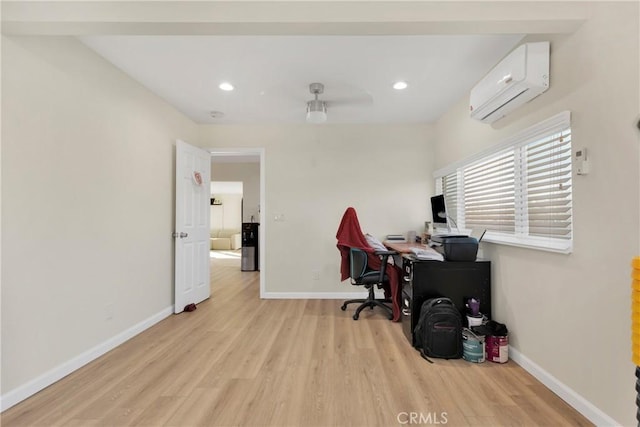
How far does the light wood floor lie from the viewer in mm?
1618

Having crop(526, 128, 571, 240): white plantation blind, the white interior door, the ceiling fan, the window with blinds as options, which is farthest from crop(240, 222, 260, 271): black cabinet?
crop(526, 128, 571, 240): white plantation blind

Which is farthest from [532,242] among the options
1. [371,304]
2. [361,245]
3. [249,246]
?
[249,246]

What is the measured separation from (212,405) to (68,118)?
223cm

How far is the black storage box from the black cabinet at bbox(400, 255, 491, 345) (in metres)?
0.05

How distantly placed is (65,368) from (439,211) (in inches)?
134

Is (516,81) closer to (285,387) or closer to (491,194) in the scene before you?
(491,194)

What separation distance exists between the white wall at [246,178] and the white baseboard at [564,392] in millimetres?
5854

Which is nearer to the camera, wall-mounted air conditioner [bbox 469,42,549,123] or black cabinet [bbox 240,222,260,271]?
wall-mounted air conditioner [bbox 469,42,549,123]

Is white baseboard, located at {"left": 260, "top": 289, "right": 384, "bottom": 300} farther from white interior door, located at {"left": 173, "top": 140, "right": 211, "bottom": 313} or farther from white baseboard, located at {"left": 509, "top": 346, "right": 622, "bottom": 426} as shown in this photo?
white baseboard, located at {"left": 509, "top": 346, "right": 622, "bottom": 426}

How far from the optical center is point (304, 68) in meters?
2.54

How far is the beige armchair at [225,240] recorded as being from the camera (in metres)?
10.1

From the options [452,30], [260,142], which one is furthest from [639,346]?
[260,142]

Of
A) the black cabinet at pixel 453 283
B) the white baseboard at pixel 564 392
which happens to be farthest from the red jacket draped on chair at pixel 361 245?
the white baseboard at pixel 564 392

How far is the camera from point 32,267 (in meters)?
1.84
